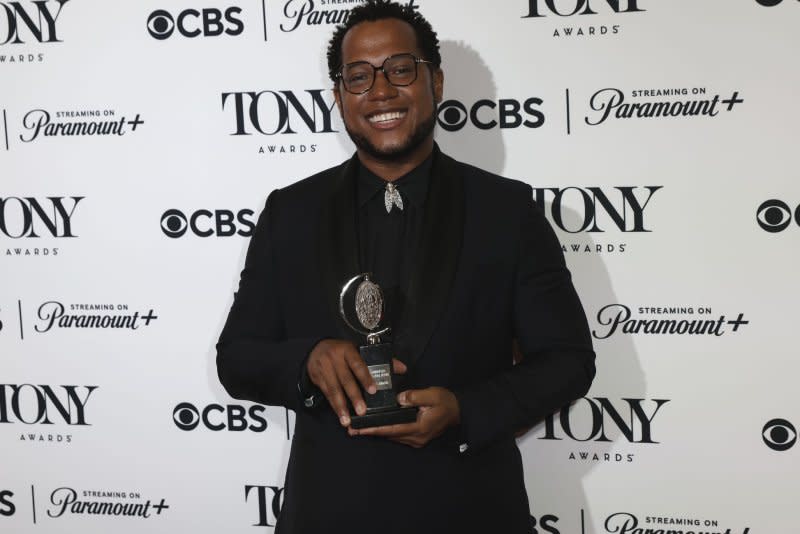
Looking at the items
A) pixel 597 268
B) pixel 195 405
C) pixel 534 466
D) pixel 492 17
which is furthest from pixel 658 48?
→ pixel 195 405

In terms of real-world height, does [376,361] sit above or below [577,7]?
below

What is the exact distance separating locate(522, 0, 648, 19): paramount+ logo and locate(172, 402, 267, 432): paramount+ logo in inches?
51.3

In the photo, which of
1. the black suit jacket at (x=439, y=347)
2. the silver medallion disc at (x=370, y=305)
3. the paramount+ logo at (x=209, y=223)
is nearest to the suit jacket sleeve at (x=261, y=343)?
the black suit jacket at (x=439, y=347)

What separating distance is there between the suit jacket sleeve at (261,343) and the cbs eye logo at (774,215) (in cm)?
118

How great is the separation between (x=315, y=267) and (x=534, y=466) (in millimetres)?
931

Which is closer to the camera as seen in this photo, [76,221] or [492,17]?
[492,17]

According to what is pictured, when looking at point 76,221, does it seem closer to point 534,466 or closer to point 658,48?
point 534,466

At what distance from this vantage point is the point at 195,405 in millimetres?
2375

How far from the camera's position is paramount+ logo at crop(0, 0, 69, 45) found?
2346 millimetres

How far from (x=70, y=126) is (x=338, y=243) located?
112 centimetres

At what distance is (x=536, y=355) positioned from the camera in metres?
1.64

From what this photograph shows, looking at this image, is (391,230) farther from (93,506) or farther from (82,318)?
(93,506)

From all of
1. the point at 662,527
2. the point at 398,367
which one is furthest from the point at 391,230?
the point at 662,527

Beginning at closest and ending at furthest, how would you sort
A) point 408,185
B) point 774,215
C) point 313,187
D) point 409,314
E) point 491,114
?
point 409,314, point 408,185, point 313,187, point 774,215, point 491,114
